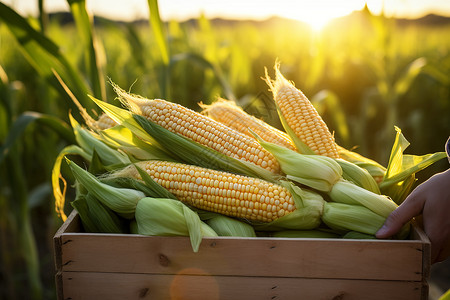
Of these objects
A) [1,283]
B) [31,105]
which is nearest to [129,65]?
[31,105]

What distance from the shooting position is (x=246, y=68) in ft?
14.8

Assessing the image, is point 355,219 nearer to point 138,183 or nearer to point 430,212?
point 430,212

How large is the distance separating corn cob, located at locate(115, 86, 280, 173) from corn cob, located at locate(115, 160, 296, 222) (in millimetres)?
96

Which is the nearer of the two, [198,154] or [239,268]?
[239,268]

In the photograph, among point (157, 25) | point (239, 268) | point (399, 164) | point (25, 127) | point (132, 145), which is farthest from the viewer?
point (157, 25)

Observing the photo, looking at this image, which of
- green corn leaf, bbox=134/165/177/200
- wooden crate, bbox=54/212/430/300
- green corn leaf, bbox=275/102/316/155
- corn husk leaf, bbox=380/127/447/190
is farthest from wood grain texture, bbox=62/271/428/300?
green corn leaf, bbox=275/102/316/155

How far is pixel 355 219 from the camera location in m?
1.17

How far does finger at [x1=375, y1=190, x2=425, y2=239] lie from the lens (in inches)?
44.1

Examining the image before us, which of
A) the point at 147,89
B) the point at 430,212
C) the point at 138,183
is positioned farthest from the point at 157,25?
the point at 147,89

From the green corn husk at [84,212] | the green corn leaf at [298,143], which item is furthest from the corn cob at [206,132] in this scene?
the green corn husk at [84,212]

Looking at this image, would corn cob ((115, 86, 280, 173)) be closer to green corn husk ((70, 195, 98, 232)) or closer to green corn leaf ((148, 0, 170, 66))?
green corn husk ((70, 195, 98, 232))

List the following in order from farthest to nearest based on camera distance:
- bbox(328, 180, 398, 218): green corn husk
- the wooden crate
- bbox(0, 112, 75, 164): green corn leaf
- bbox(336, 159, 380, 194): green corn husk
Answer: bbox(0, 112, 75, 164): green corn leaf
bbox(336, 159, 380, 194): green corn husk
bbox(328, 180, 398, 218): green corn husk
the wooden crate

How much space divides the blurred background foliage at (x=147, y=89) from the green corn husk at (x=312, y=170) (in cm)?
60

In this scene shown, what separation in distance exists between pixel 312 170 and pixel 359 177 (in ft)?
0.60
